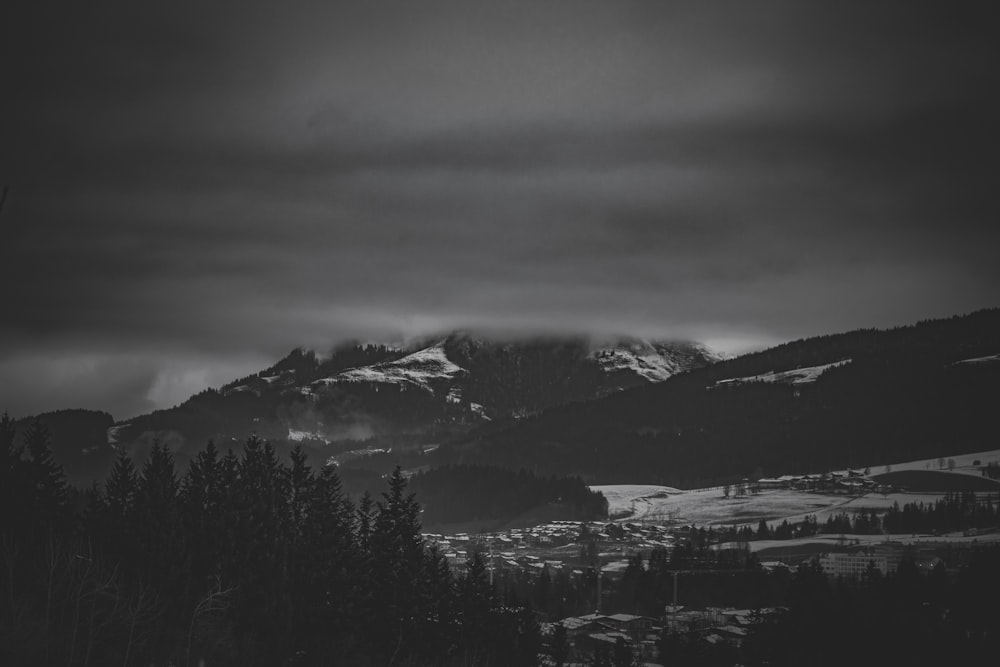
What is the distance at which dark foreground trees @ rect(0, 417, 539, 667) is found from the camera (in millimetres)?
85375

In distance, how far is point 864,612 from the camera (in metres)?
170

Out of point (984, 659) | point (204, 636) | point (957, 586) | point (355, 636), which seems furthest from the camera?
point (957, 586)

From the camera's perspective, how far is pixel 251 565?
100062mm

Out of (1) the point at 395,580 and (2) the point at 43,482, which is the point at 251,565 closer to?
(1) the point at 395,580

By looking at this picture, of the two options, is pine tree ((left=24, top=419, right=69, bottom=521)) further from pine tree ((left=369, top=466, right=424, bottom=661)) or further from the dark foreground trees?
pine tree ((left=369, top=466, right=424, bottom=661))

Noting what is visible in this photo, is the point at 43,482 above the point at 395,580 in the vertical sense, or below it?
above

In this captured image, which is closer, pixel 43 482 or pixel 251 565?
pixel 251 565

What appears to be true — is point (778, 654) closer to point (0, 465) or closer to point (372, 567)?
point (372, 567)

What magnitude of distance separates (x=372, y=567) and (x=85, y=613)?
130 feet

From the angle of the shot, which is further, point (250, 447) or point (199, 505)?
point (250, 447)

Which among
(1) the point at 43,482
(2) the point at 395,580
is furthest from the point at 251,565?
(1) the point at 43,482

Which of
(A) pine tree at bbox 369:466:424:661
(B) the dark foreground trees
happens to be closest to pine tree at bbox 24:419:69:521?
(B) the dark foreground trees

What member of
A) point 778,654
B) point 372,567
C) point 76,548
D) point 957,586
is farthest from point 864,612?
point 76,548

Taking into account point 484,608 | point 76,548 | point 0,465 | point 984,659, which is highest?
point 0,465
